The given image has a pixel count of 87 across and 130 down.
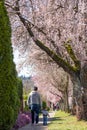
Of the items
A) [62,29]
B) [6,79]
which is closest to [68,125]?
[62,29]

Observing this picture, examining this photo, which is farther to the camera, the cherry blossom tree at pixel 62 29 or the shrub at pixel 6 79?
the cherry blossom tree at pixel 62 29

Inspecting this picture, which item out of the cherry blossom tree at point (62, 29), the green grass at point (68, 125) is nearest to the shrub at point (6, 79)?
the cherry blossom tree at point (62, 29)

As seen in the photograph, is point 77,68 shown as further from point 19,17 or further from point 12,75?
point 12,75

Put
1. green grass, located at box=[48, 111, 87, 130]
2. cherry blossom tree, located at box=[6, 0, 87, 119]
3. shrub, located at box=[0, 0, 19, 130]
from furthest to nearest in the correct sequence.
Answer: green grass, located at box=[48, 111, 87, 130] → cherry blossom tree, located at box=[6, 0, 87, 119] → shrub, located at box=[0, 0, 19, 130]

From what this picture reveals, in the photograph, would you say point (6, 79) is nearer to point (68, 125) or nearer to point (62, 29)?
point (62, 29)

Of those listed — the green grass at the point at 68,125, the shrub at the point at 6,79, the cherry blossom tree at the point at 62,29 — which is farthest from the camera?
the green grass at the point at 68,125

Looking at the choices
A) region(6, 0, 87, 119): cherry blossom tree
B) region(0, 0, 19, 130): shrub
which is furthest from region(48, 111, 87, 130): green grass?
region(0, 0, 19, 130): shrub

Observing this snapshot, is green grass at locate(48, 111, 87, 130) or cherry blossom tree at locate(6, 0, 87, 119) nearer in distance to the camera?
cherry blossom tree at locate(6, 0, 87, 119)

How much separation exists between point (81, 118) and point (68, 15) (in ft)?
24.7

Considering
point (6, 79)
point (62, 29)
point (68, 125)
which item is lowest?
point (68, 125)

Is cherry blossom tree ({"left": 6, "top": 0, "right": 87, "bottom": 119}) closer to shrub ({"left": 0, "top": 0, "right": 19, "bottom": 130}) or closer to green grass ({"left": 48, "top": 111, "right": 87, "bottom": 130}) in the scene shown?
green grass ({"left": 48, "top": 111, "right": 87, "bottom": 130})

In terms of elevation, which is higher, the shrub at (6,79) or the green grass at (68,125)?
the shrub at (6,79)

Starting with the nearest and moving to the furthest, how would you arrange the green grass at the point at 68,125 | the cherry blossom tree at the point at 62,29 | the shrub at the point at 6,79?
the shrub at the point at 6,79 → the cherry blossom tree at the point at 62,29 → the green grass at the point at 68,125

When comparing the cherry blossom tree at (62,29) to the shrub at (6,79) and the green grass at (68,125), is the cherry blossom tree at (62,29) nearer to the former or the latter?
the green grass at (68,125)
